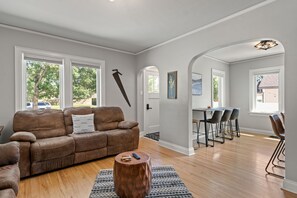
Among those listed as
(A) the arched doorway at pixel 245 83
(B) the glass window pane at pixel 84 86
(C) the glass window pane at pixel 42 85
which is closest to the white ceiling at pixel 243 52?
(A) the arched doorway at pixel 245 83

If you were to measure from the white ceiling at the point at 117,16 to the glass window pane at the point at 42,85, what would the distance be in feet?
2.43

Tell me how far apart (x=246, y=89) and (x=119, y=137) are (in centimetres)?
470

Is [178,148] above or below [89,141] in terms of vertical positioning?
below

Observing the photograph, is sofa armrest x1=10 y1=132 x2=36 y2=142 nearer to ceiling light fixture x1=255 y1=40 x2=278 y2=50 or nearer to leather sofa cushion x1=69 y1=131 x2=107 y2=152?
leather sofa cushion x1=69 y1=131 x2=107 y2=152

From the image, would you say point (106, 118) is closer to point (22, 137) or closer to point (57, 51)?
point (22, 137)

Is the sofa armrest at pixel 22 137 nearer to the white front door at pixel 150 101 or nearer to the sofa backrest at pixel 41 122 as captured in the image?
the sofa backrest at pixel 41 122

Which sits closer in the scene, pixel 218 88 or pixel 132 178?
pixel 132 178

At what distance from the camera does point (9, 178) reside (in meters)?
1.51

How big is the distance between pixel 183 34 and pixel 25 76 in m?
3.36

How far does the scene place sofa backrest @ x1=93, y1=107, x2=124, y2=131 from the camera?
3.74 m

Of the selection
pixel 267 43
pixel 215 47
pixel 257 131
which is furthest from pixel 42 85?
pixel 257 131

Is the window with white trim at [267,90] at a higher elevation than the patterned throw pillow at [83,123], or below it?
higher

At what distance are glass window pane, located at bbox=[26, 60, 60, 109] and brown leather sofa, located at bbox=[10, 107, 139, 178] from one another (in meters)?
0.36

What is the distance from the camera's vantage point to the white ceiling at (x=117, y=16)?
2334 millimetres
